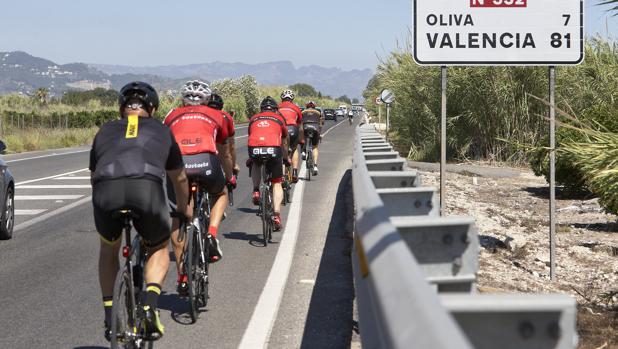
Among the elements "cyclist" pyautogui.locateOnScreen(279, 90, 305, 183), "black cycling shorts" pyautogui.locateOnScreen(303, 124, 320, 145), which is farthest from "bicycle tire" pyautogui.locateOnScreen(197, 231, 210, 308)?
"black cycling shorts" pyautogui.locateOnScreen(303, 124, 320, 145)

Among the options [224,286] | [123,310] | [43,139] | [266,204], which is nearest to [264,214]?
[266,204]

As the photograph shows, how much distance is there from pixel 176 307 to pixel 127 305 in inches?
93.4

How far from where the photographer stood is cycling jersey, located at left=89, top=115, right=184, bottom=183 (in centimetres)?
495

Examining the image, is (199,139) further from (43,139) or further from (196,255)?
(43,139)

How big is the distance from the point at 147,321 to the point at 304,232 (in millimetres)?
6402

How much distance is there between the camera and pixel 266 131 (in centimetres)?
1116

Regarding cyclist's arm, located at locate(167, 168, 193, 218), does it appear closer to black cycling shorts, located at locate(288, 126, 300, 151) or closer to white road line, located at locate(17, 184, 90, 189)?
black cycling shorts, located at locate(288, 126, 300, 151)

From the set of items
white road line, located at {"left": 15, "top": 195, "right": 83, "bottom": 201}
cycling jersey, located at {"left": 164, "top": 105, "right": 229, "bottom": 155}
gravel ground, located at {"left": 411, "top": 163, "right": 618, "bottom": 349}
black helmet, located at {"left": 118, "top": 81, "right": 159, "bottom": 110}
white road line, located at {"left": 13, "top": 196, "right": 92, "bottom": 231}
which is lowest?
gravel ground, located at {"left": 411, "top": 163, "right": 618, "bottom": 349}

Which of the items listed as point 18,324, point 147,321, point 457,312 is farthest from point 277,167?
point 457,312

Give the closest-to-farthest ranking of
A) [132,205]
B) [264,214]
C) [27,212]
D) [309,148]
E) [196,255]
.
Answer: [132,205], [196,255], [264,214], [27,212], [309,148]

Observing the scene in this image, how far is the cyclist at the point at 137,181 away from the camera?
16.2 feet

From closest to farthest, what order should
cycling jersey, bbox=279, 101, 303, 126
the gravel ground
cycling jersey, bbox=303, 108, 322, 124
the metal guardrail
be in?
the metal guardrail, the gravel ground, cycling jersey, bbox=279, 101, 303, 126, cycling jersey, bbox=303, 108, 322, 124

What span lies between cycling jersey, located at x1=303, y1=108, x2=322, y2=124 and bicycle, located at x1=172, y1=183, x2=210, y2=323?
1245 cm

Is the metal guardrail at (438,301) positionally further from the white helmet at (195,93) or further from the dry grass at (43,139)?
the dry grass at (43,139)
